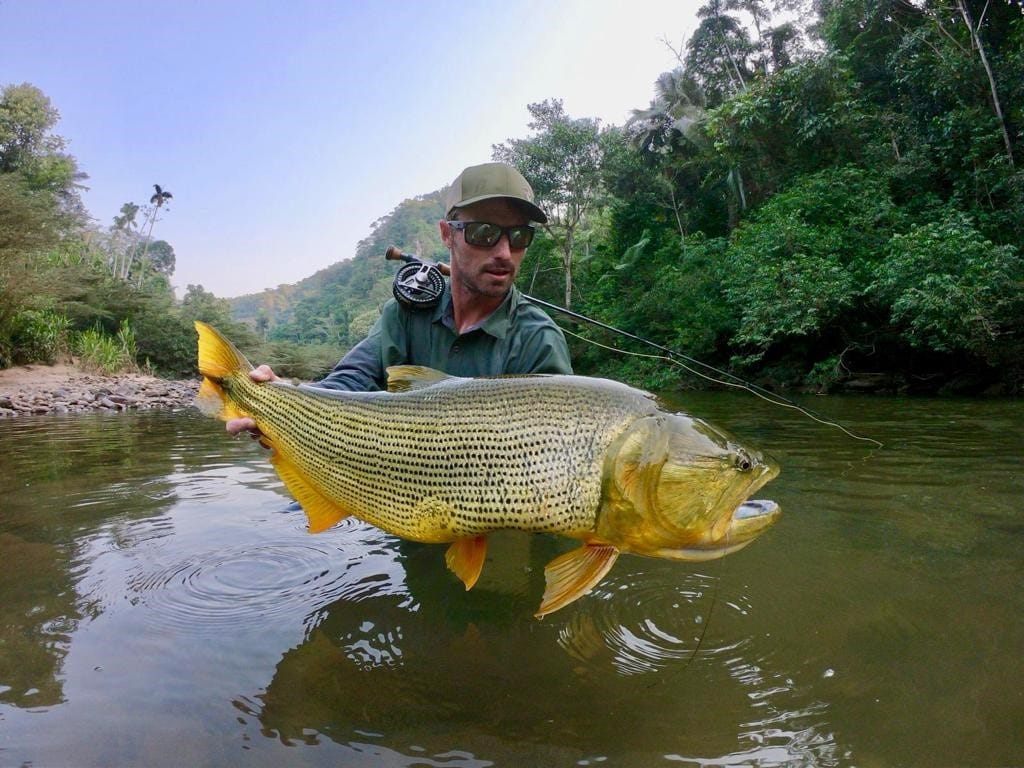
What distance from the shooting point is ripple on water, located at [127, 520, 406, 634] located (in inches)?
111

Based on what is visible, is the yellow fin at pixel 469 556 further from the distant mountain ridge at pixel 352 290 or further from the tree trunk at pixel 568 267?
the distant mountain ridge at pixel 352 290

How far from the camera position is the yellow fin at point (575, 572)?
1.99 meters

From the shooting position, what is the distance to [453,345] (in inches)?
147

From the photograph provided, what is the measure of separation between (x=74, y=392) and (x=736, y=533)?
20.5 m

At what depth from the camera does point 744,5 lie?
28.4 metres

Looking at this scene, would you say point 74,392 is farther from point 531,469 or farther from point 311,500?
point 531,469

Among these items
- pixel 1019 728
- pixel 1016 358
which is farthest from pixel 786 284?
pixel 1019 728

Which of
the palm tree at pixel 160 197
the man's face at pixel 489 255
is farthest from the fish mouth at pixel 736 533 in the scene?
the palm tree at pixel 160 197

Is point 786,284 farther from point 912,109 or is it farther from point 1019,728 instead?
point 1019,728

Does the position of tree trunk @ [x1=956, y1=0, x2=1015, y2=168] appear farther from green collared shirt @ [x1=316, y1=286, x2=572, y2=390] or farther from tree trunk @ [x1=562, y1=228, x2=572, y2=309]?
tree trunk @ [x1=562, y1=228, x2=572, y2=309]

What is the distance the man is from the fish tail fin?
0.63 metres

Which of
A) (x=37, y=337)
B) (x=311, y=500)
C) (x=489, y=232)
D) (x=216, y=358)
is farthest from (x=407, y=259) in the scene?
(x=37, y=337)

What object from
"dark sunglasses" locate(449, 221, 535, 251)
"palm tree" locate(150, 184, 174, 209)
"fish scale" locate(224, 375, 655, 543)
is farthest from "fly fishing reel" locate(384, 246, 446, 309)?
"palm tree" locate(150, 184, 174, 209)

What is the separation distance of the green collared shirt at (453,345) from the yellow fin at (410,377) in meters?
1.05
